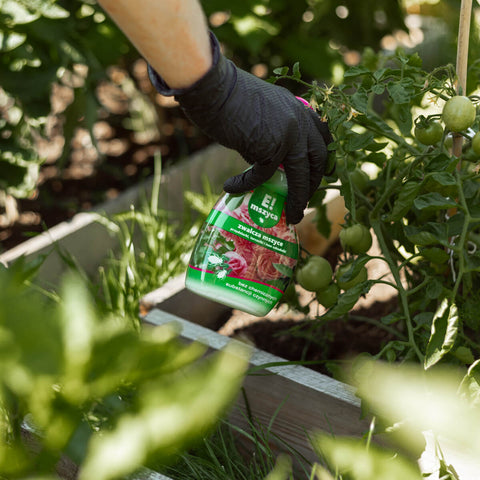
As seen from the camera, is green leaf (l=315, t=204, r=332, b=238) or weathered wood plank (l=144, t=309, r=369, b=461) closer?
weathered wood plank (l=144, t=309, r=369, b=461)

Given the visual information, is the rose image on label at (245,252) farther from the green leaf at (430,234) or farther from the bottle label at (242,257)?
the green leaf at (430,234)

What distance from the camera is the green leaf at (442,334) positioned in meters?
0.67

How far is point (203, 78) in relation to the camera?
0.73 metres

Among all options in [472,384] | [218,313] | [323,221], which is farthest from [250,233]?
[218,313]

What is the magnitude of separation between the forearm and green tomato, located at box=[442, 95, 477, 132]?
1.03 feet

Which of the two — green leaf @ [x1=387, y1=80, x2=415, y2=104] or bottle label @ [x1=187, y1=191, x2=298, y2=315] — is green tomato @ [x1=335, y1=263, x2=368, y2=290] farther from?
green leaf @ [x1=387, y1=80, x2=415, y2=104]

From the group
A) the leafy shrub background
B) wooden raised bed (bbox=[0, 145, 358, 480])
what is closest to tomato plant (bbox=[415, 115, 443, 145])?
wooden raised bed (bbox=[0, 145, 358, 480])

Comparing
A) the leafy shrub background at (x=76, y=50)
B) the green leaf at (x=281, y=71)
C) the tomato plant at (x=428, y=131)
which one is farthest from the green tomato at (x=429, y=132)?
the leafy shrub background at (x=76, y=50)

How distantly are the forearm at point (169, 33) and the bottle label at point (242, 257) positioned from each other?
208 mm

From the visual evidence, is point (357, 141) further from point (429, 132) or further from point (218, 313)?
point (218, 313)

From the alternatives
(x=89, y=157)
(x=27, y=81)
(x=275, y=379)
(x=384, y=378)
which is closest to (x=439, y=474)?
(x=384, y=378)

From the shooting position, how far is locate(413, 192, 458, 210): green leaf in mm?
698

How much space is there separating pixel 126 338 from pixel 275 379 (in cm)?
67

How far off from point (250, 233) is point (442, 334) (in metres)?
0.30
